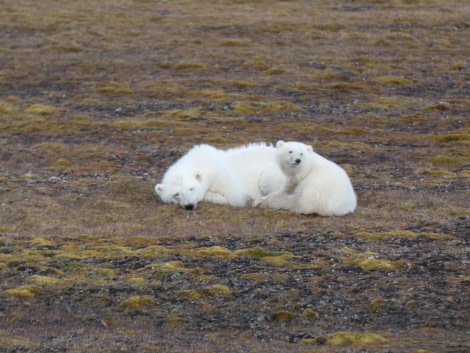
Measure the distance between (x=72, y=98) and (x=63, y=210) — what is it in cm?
1539

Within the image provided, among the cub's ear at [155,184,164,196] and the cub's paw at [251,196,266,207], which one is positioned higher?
the cub's ear at [155,184,164,196]

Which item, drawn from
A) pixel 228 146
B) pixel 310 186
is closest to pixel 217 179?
pixel 310 186

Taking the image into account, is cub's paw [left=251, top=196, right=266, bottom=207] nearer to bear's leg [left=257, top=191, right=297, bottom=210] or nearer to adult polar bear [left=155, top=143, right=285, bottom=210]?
bear's leg [left=257, top=191, right=297, bottom=210]

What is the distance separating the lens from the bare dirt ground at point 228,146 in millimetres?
12500

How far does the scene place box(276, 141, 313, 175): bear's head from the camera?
1805 cm

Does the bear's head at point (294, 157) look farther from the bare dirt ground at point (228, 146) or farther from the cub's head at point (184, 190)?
the cub's head at point (184, 190)

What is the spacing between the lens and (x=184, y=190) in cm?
1861

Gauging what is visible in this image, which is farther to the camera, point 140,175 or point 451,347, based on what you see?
point 140,175

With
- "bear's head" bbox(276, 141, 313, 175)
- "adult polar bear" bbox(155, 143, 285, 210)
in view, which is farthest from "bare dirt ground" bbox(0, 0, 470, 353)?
"bear's head" bbox(276, 141, 313, 175)

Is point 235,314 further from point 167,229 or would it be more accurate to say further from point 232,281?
point 167,229

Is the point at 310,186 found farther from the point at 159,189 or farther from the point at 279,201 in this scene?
the point at 159,189

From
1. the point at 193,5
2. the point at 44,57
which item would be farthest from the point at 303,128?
the point at 193,5

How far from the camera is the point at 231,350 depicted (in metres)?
11.2

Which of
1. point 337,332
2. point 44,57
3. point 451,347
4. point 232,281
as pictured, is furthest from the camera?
point 44,57
